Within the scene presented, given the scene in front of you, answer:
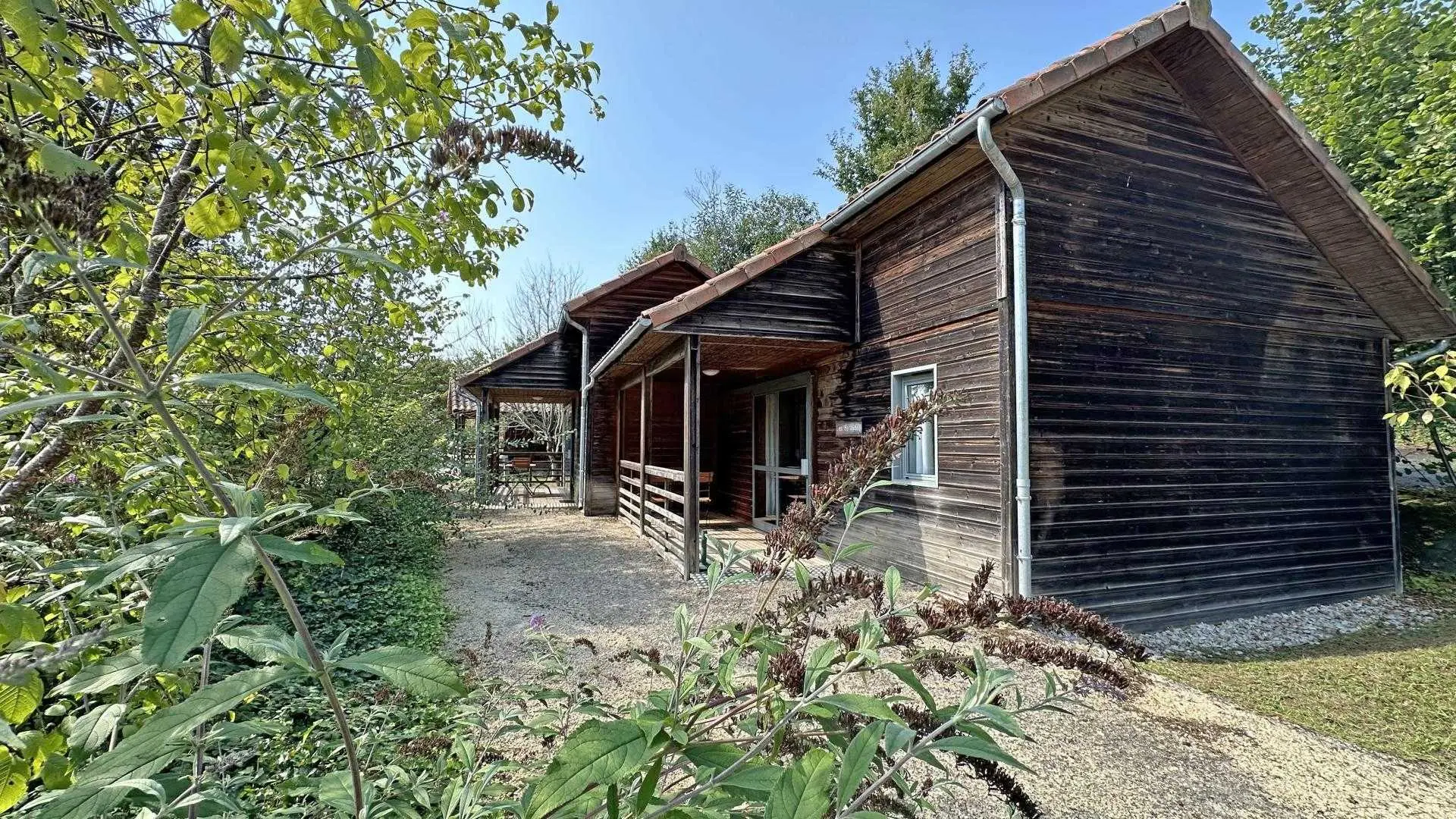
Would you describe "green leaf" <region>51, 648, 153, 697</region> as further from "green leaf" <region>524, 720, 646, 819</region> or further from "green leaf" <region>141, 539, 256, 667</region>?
"green leaf" <region>524, 720, 646, 819</region>

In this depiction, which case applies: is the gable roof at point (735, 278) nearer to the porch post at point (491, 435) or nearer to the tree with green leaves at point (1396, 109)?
the porch post at point (491, 435)

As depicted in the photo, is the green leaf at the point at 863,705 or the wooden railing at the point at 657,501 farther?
A: the wooden railing at the point at 657,501

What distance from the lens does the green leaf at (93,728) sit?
3.26 ft

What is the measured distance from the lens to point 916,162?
18.8ft

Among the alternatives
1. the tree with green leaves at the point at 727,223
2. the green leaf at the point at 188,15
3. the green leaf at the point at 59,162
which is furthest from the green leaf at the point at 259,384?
the tree with green leaves at the point at 727,223

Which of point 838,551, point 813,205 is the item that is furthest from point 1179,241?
point 813,205

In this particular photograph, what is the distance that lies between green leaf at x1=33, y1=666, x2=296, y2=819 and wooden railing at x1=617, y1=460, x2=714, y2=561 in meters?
6.40

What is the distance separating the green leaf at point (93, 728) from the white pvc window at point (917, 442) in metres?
6.04

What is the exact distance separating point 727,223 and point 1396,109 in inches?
813

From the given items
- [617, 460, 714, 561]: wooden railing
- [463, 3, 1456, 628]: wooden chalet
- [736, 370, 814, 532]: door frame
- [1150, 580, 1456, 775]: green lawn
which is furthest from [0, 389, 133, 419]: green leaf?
[736, 370, 814, 532]: door frame

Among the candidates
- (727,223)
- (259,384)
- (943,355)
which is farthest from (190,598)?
(727,223)

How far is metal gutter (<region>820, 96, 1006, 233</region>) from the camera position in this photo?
193 inches

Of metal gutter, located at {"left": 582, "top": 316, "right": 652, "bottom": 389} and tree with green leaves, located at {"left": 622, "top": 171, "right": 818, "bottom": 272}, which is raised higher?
tree with green leaves, located at {"left": 622, "top": 171, "right": 818, "bottom": 272}

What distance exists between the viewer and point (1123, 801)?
2.91 meters
